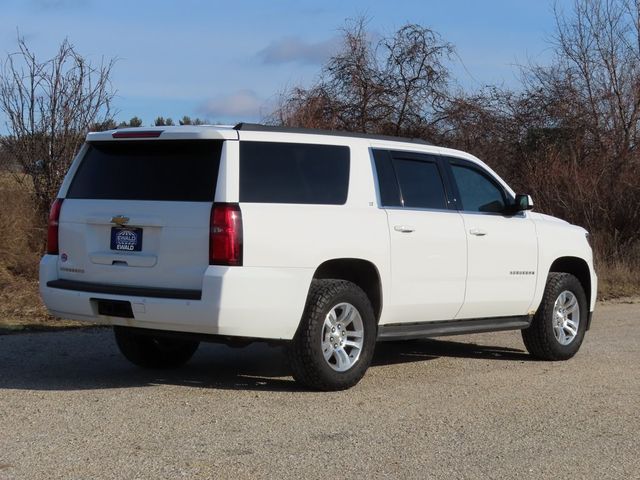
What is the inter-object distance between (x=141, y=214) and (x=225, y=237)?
0.79m

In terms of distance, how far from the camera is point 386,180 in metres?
7.89

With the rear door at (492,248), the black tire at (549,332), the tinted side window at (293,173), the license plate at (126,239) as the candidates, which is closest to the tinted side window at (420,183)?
the rear door at (492,248)

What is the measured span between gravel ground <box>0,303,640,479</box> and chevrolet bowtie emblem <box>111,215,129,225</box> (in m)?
1.29

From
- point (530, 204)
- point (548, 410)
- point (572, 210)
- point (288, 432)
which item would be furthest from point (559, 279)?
point (572, 210)

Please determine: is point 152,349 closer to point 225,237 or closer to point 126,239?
point 126,239

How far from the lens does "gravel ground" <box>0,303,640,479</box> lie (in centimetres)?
543

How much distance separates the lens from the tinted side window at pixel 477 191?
28.5 ft

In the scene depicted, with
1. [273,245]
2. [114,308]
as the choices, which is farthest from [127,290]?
[273,245]

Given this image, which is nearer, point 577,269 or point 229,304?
point 229,304

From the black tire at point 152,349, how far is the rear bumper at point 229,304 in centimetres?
101

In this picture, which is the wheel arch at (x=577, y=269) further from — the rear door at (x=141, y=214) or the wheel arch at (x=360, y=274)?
the rear door at (x=141, y=214)

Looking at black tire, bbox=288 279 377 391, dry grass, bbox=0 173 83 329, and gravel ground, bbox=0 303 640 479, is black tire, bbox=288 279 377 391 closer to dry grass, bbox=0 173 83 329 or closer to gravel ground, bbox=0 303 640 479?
gravel ground, bbox=0 303 640 479

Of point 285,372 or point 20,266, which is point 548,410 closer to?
point 285,372

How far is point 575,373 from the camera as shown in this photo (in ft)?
28.3
